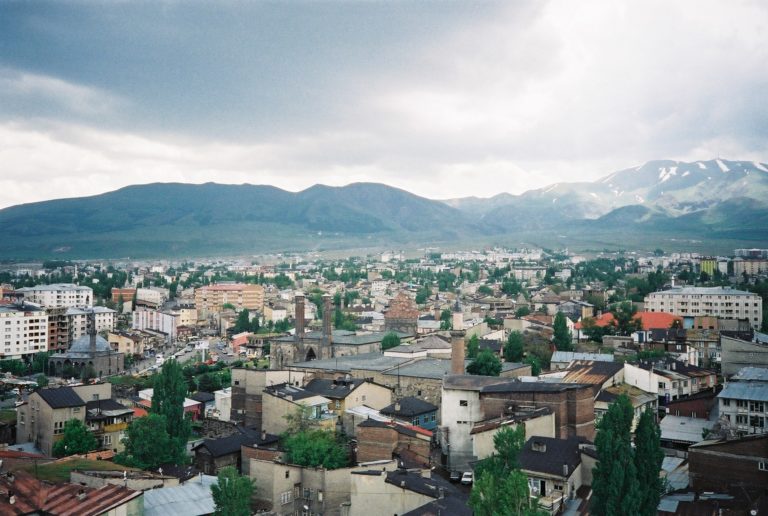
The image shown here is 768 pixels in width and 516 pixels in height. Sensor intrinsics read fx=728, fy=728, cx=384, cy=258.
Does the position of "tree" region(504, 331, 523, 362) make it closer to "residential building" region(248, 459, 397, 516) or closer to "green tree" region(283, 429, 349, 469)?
"green tree" region(283, 429, 349, 469)

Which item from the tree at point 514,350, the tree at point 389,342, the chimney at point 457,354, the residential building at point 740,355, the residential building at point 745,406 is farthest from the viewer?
the tree at point 389,342

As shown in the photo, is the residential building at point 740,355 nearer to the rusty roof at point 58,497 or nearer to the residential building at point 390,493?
the residential building at point 390,493

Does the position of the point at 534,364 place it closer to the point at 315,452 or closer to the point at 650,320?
the point at 650,320

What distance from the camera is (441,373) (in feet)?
102

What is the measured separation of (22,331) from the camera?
193 feet

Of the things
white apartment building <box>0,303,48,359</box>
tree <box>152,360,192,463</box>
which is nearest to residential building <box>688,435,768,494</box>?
tree <box>152,360,192,463</box>

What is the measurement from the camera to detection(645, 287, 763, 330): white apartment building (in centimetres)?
5694

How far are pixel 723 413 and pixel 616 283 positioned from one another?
72.5 metres

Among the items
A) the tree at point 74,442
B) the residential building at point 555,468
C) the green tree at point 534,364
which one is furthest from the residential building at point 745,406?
the tree at point 74,442

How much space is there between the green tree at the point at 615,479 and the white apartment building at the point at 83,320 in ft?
191

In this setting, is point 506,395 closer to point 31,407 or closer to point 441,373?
point 441,373

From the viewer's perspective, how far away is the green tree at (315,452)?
20.7m

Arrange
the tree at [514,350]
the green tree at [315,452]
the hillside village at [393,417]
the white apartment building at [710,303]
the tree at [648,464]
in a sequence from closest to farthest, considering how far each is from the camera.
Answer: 1. the tree at [648,464]
2. the hillside village at [393,417]
3. the green tree at [315,452]
4. the tree at [514,350]
5. the white apartment building at [710,303]

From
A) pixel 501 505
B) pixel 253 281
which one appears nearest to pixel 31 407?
pixel 501 505
